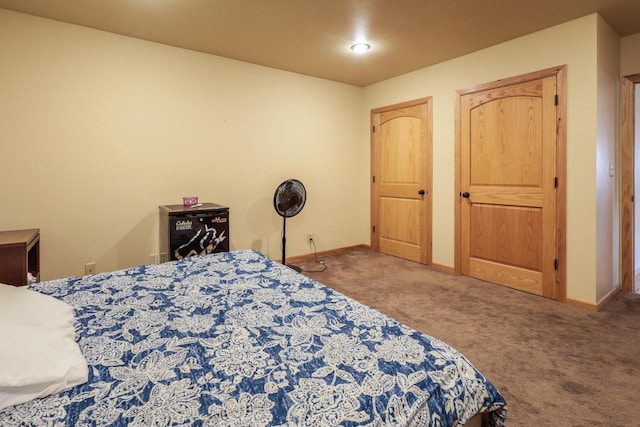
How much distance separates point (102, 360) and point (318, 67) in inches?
150

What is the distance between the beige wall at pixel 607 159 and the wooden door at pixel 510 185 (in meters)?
0.31

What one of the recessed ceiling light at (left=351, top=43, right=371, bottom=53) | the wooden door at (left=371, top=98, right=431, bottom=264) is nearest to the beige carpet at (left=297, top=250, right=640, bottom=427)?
the wooden door at (left=371, top=98, right=431, bottom=264)

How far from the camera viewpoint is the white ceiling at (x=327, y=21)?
8.62 ft

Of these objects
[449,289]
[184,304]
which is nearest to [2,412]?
[184,304]

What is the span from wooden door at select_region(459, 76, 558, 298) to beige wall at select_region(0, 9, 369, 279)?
1.89 metres

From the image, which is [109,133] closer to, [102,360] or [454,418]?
[102,360]

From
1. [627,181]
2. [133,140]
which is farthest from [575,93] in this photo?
[133,140]

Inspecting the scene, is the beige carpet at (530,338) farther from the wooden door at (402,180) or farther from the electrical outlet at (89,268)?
the electrical outlet at (89,268)

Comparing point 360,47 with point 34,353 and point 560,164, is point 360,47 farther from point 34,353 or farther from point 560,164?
point 34,353

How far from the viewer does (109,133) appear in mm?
3168

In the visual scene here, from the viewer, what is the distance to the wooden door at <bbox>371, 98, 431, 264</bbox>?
4.23 metres

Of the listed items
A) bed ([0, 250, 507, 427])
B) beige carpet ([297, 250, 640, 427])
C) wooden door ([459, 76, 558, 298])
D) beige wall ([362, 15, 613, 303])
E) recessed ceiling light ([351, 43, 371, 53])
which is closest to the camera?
bed ([0, 250, 507, 427])

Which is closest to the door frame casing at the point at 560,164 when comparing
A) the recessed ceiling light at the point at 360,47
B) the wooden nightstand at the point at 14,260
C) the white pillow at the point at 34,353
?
the recessed ceiling light at the point at 360,47

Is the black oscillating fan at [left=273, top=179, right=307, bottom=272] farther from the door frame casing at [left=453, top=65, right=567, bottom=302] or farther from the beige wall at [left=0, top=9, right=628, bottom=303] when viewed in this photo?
the door frame casing at [left=453, top=65, right=567, bottom=302]
